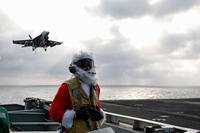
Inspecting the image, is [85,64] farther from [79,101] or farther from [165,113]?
[165,113]

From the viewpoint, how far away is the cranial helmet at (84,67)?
185 inches

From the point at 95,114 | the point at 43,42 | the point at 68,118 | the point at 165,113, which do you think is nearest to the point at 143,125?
the point at 95,114

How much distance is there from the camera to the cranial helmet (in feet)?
15.4

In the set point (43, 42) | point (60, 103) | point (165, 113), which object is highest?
point (43, 42)

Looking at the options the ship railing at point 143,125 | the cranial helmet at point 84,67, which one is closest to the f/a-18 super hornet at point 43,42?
the ship railing at point 143,125

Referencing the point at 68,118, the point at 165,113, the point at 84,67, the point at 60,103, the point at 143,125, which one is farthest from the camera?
the point at 165,113

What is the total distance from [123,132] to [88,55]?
546 centimetres

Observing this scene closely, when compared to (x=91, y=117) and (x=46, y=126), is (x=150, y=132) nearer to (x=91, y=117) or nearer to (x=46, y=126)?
(x=91, y=117)

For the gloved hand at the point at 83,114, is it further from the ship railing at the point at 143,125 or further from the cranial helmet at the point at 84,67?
the ship railing at the point at 143,125

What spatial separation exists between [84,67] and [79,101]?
0.43 metres

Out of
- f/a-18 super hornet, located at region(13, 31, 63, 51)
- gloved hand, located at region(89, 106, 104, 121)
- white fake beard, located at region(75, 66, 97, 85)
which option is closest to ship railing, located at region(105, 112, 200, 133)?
gloved hand, located at region(89, 106, 104, 121)

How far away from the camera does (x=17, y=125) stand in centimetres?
1248

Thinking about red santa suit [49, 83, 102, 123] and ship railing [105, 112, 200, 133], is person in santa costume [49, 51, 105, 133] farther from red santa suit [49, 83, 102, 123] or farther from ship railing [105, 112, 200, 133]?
ship railing [105, 112, 200, 133]

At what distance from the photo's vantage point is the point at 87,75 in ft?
15.4
